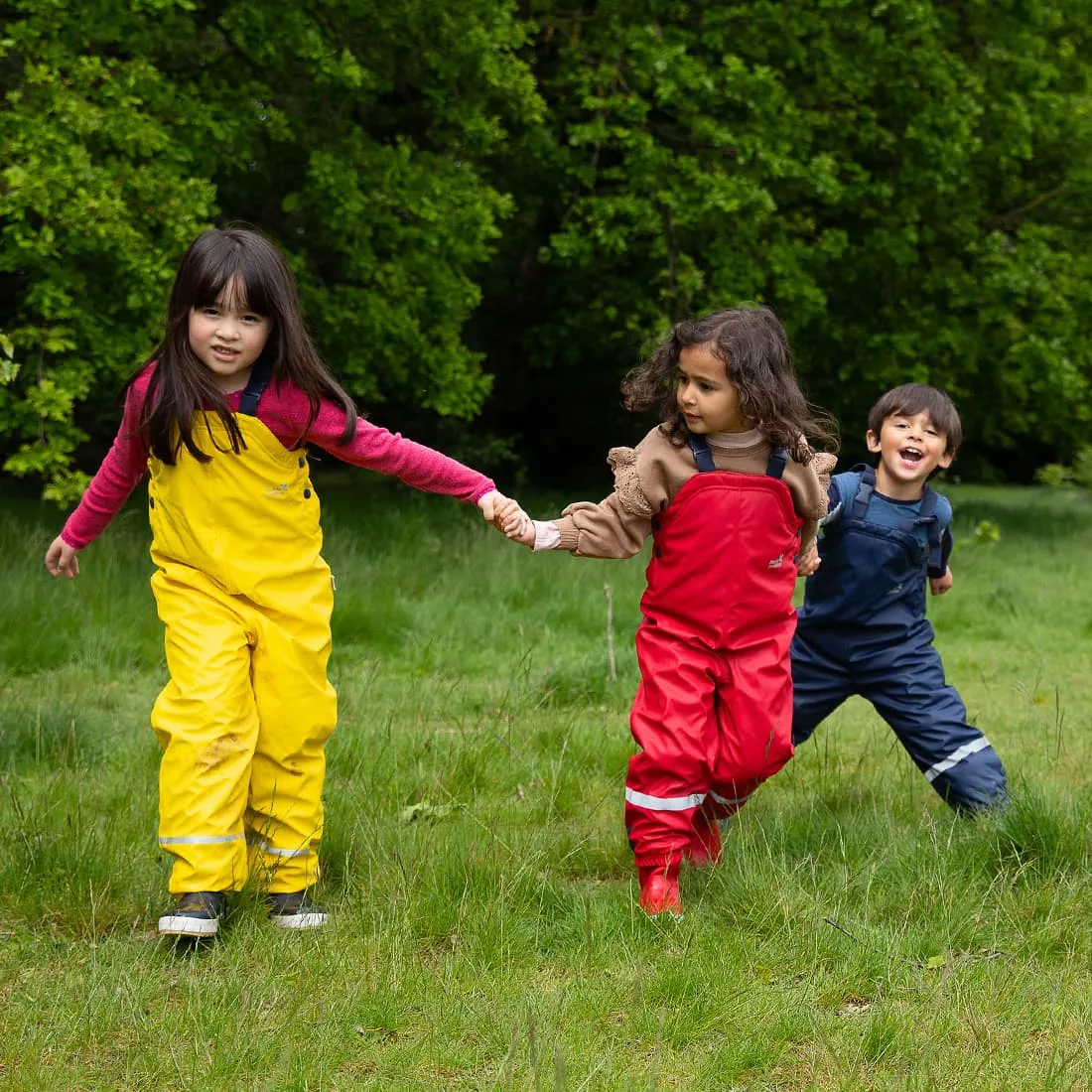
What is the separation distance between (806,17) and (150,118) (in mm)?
6582

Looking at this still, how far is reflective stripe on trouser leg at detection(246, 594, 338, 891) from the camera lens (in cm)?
343

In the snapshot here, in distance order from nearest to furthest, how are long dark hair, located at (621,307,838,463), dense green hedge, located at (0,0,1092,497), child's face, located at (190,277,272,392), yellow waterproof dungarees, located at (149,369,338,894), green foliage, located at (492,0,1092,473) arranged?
1. yellow waterproof dungarees, located at (149,369,338,894)
2. child's face, located at (190,277,272,392)
3. long dark hair, located at (621,307,838,463)
4. dense green hedge, located at (0,0,1092,497)
5. green foliage, located at (492,0,1092,473)

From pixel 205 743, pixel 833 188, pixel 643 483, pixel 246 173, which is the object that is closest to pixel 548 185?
pixel 833 188

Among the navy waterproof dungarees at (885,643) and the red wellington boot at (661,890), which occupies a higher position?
the navy waterproof dungarees at (885,643)

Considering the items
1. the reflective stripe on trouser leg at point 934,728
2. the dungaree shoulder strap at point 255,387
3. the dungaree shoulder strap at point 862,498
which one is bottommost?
the reflective stripe on trouser leg at point 934,728

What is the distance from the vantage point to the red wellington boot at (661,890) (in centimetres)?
346

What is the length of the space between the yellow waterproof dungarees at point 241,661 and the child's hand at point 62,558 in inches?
15.9

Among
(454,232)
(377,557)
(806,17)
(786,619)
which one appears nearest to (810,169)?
(806,17)

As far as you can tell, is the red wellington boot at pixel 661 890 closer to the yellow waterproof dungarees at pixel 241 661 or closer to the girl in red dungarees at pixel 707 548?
the girl in red dungarees at pixel 707 548

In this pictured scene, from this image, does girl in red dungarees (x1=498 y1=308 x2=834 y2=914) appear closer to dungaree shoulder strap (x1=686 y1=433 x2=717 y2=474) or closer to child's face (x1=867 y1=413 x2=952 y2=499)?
dungaree shoulder strap (x1=686 y1=433 x2=717 y2=474)

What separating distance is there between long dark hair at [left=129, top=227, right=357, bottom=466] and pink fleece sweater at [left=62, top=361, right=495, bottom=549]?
3cm

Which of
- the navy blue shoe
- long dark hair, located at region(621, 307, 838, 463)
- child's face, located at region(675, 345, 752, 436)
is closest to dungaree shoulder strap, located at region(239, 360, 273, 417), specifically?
long dark hair, located at region(621, 307, 838, 463)

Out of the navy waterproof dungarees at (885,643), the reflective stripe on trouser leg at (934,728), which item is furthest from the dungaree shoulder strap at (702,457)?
the reflective stripe on trouser leg at (934,728)

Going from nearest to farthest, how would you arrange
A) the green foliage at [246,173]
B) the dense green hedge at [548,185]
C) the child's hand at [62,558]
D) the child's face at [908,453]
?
1. the child's hand at [62,558]
2. the child's face at [908,453]
3. the green foliage at [246,173]
4. the dense green hedge at [548,185]
